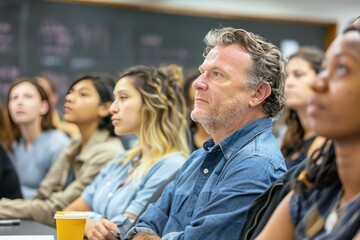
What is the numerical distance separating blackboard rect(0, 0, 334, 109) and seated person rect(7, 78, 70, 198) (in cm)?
203

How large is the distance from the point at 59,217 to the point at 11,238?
33 cm

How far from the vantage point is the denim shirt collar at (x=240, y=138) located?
204 cm

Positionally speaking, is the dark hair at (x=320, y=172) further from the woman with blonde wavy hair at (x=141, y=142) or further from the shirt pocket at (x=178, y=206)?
the woman with blonde wavy hair at (x=141, y=142)

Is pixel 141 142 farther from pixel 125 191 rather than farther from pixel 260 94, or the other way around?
pixel 260 94

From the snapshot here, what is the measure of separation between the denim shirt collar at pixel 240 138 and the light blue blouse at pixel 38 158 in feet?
7.79

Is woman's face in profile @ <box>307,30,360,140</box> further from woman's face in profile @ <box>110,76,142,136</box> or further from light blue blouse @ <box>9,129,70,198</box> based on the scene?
light blue blouse @ <box>9,129,70,198</box>

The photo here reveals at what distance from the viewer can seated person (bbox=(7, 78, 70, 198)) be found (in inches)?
169

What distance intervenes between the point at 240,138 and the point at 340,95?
0.74 meters

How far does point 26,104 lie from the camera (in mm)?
4379

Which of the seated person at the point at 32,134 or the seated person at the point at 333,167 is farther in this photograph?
the seated person at the point at 32,134

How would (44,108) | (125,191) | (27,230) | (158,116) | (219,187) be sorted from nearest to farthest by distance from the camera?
(219,187), (27,230), (125,191), (158,116), (44,108)

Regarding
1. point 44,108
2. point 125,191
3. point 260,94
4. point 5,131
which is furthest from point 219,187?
point 5,131

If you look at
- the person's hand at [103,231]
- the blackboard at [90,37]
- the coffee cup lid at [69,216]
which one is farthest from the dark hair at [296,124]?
the blackboard at [90,37]

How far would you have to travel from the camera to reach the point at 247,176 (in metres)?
1.91
